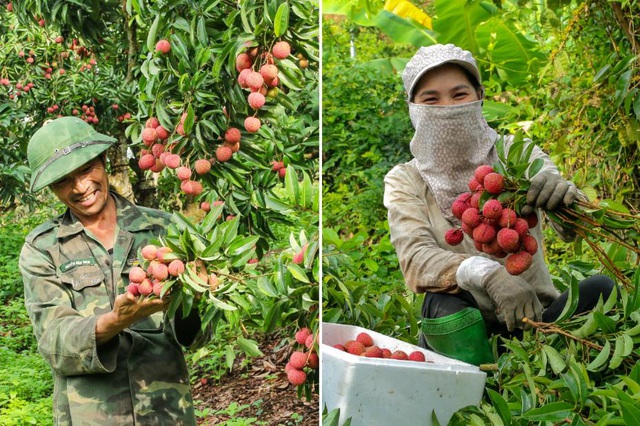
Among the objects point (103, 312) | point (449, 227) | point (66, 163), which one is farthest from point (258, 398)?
point (449, 227)

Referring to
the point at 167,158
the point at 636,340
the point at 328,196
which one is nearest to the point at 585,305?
the point at 636,340

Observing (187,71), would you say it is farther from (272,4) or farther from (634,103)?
(634,103)

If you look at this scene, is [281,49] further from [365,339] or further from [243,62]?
[365,339]

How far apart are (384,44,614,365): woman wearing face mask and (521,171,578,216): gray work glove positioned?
12cm

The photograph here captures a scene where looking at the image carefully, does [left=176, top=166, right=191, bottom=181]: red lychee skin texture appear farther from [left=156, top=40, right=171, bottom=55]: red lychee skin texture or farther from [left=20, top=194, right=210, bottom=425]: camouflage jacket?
[left=156, top=40, right=171, bottom=55]: red lychee skin texture

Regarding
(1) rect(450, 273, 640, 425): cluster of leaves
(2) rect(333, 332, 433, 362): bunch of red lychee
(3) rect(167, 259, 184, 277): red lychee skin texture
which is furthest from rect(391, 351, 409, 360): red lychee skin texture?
(3) rect(167, 259, 184, 277): red lychee skin texture

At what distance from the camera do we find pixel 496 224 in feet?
3.22

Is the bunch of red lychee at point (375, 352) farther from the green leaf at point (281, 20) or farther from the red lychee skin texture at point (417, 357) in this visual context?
the green leaf at point (281, 20)

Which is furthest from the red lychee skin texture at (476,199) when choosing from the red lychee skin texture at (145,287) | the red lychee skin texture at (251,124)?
the red lychee skin texture at (251,124)

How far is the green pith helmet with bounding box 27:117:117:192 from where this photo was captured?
1.43 meters

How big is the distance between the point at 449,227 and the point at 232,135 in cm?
52

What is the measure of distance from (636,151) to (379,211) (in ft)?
2.17

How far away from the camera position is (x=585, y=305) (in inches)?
43.1

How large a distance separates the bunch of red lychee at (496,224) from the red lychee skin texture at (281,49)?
1.58ft
